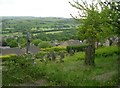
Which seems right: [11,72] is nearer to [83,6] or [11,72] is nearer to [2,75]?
[2,75]

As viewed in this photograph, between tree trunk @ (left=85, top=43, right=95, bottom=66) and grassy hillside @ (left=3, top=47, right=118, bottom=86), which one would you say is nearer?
grassy hillside @ (left=3, top=47, right=118, bottom=86)

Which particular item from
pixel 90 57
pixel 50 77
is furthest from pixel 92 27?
pixel 50 77

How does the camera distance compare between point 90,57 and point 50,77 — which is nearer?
point 50,77

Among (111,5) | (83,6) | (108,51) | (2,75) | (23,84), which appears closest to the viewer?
(23,84)

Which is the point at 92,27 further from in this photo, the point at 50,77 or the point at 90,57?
the point at 50,77

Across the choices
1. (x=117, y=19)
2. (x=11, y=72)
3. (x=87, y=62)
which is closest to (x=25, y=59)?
(x=11, y=72)

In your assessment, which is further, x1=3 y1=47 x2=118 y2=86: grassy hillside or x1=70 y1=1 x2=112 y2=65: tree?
x1=70 y1=1 x2=112 y2=65: tree

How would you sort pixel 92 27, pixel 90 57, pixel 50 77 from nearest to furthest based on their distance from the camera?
pixel 50 77
pixel 90 57
pixel 92 27

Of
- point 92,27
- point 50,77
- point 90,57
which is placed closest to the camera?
point 50,77

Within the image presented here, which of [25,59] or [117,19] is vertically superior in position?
[117,19]

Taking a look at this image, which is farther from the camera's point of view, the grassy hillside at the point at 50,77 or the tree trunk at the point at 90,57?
the tree trunk at the point at 90,57

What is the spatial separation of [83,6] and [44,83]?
8260 millimetres

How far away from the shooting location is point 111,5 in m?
13.8

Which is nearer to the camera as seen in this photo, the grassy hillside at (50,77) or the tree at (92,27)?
the grassy hillside at (50,77)
